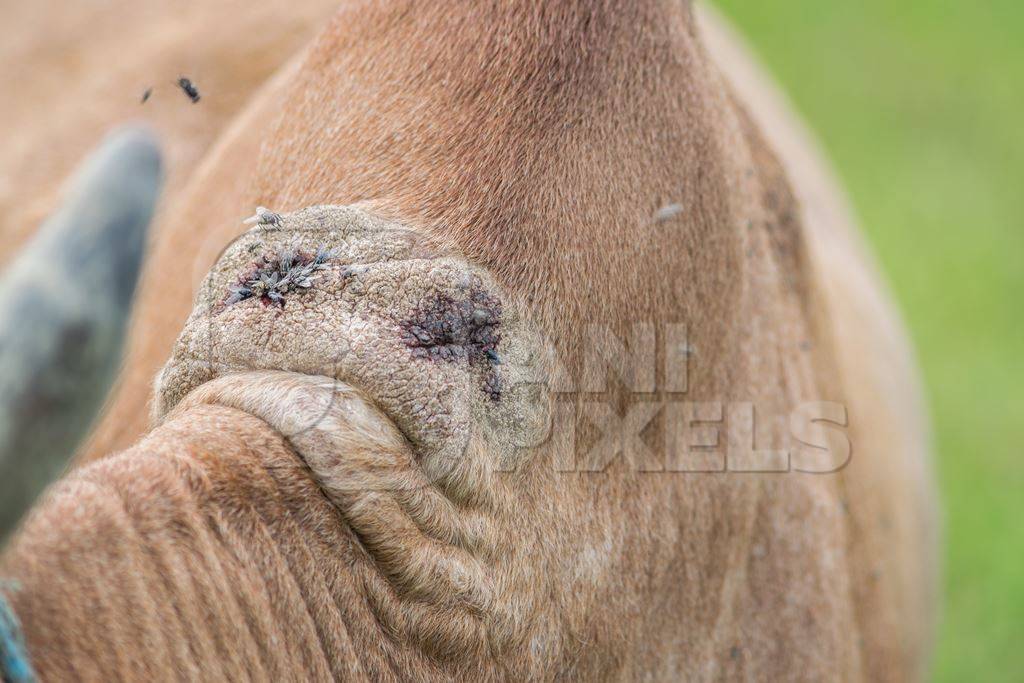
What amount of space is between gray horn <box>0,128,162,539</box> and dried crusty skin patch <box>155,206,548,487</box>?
0.56 m

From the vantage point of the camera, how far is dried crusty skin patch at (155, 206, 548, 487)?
1678 mm

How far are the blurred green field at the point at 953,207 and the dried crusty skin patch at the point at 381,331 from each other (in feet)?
11.3

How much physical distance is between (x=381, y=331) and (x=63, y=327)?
0.67 metres

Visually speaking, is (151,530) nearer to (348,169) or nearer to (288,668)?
(288,668)

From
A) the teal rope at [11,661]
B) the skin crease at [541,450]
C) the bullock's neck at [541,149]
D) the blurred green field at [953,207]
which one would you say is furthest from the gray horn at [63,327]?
the blurred green field at [953,207]

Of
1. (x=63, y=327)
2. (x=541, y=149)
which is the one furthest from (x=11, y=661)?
(x=541, y=149)

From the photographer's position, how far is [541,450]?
73.5 inches

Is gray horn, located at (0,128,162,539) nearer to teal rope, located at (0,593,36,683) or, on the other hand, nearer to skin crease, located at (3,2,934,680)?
teal rope, located at (0,593,36,683)

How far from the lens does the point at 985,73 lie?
8867mm

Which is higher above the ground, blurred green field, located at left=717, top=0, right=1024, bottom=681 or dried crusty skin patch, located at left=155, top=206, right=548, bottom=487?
blurred green field, located at left=717, top=0, right=1024, bottom=681

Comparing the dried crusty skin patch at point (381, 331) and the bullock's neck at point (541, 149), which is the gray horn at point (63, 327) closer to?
the dried crusty skin patch at point (381, 331)

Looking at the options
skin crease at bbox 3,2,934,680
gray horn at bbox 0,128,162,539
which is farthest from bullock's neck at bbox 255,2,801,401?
gray horn at bbox 0,128,162,539

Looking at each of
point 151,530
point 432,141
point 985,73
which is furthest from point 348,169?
point 985,73

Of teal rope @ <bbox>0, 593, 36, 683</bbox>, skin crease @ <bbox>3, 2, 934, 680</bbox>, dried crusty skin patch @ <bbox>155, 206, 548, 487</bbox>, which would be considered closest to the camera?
teal rope @ <bbox>0, 593, 36, 683</bbox>
